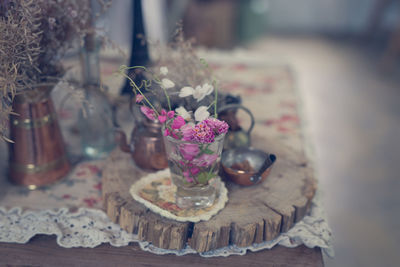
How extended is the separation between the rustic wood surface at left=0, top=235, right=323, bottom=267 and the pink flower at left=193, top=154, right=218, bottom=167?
0.22 meters

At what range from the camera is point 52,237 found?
0.94 m

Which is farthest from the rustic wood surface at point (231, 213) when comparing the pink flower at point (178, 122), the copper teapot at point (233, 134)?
the pink flower at point (178, 122)

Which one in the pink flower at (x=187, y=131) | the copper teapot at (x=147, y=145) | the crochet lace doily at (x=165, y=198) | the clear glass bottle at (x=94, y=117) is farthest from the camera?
the clear glass bottle at (x=94, y=117)

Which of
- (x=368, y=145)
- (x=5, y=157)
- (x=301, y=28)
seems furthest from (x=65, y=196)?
(x=301, y=28)

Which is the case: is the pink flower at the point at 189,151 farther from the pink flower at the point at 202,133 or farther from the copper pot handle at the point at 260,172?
the copper pot handle at the point at 260,172

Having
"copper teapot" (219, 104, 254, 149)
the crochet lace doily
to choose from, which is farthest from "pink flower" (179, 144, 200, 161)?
"copper teapot" (219, 104, 254, 149)

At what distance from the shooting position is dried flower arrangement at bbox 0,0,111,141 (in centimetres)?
Result: 86

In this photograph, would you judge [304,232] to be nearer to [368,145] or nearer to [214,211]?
[214,211]

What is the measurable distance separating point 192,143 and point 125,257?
1.03 feet

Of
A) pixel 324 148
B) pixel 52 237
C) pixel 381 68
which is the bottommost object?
pixel 324 148

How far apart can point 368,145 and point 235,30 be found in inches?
85.7

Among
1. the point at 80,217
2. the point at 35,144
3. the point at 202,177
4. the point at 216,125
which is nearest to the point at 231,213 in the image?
the point at 202,177

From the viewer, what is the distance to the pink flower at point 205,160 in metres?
0.83

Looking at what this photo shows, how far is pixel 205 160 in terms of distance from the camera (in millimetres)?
834
